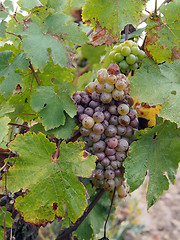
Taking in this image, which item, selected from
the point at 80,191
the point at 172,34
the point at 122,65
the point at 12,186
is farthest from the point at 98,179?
the point at 172,34

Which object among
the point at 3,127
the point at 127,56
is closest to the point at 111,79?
the point at 127,56

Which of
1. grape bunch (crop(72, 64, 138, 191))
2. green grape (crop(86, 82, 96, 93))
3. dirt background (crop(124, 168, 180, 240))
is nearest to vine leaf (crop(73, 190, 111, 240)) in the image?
grape bunch (crop(72, 64, 138, 191))

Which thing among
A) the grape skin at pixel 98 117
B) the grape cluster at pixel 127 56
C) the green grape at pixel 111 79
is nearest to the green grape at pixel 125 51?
the grape cluster at pixel 127 56

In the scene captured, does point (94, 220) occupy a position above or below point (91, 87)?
below

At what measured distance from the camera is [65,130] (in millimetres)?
736

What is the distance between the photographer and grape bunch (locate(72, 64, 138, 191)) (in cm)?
72

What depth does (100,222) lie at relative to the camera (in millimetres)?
1123

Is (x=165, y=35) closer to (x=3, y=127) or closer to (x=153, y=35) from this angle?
(x=153, y=35)

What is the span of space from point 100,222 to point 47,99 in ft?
2.12

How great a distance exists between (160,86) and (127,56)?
0.50 feet

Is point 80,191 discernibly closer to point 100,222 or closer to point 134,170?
point 134,170

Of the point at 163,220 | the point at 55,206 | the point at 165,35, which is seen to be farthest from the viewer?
the point at 163,220

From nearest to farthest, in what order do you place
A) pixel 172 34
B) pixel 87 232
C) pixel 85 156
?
pixel 85 156, pixel 172 34, pixel 87 232

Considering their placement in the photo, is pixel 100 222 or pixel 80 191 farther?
pixel 100 222
